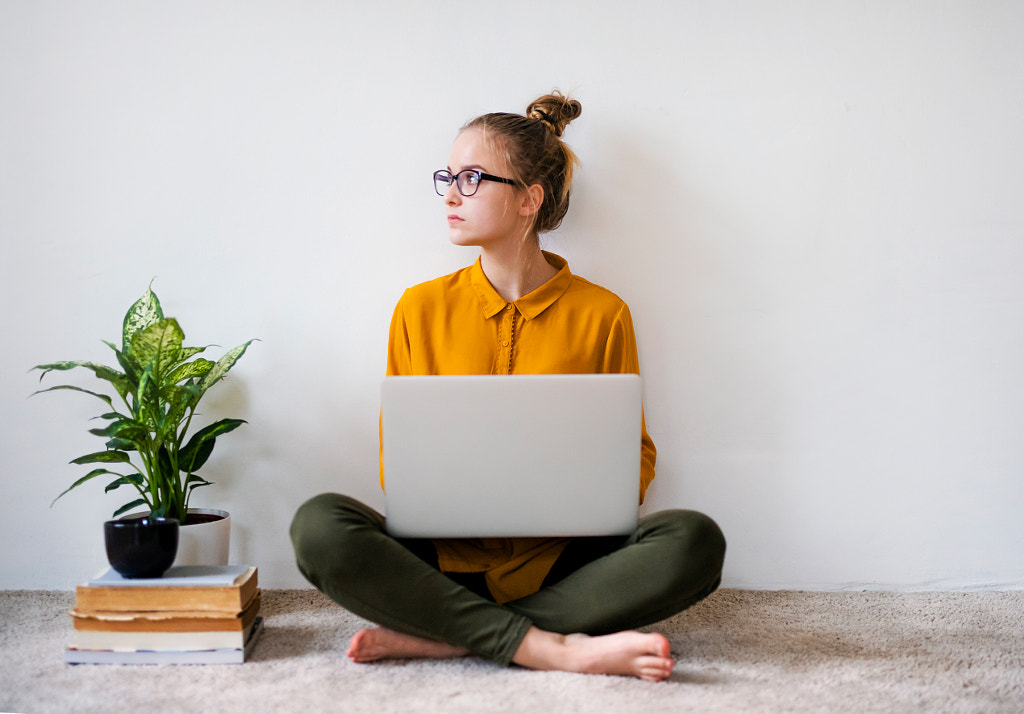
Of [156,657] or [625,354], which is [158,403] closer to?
[156,657]

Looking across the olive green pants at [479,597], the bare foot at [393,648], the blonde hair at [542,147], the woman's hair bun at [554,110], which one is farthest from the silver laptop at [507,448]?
the woman's hair bun at [554,110]

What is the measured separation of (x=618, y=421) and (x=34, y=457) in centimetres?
141

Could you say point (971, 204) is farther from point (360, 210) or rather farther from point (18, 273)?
point (18, 273)

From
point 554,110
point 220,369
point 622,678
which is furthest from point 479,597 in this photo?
point 554,110

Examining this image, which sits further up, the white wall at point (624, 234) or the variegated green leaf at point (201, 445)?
the white wall at point (624, 234)

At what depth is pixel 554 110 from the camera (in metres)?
1.72

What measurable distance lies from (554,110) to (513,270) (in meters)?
0.37

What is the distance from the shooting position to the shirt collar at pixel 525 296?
1.68 meters

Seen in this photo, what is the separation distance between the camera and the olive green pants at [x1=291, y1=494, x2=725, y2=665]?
1.32 m

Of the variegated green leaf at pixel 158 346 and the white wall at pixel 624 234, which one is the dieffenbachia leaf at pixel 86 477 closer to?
the white wall at pixel 624 234

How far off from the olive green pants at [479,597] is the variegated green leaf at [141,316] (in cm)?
53

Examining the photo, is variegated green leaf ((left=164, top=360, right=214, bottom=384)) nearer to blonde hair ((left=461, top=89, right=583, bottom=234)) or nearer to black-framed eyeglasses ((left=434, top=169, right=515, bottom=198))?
black-framed eyeglasses ((left=434, top=169, right=515, bottom=198))

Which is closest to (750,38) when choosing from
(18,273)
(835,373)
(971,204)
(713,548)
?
A: (971,204)

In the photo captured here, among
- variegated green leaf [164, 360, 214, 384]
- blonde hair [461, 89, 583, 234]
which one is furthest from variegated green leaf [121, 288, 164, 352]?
blonde hair [461, 89, 583, 234]
